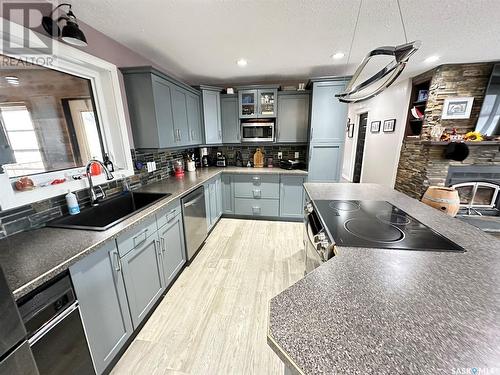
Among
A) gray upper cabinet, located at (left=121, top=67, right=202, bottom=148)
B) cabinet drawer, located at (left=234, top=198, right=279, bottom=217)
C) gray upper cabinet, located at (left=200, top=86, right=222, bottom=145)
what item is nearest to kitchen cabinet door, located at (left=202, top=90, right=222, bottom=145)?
gray upper cabinet, located at (left=200, top=86, right=222, bottom=145)

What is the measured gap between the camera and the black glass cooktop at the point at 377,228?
3.38ft

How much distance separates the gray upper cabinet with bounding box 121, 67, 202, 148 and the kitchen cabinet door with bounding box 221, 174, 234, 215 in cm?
105

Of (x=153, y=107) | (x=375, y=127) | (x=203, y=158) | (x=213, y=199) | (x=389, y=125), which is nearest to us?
(x=153, y=107)

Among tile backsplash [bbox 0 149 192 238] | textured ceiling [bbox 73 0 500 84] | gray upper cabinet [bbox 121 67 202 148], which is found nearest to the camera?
tile backsplash [bbox 0 149 192 238]

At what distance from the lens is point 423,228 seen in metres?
1.21

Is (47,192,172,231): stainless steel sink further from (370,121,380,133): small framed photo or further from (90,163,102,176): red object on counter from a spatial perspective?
(370,121,380,133): small framed photo

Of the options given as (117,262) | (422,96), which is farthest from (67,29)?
(422,96)

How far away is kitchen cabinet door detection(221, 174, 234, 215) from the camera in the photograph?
11.2ft

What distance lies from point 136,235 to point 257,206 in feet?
7.32

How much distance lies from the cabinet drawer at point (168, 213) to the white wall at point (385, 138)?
14.0ft

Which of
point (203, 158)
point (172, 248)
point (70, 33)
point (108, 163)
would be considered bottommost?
point (172, 248)

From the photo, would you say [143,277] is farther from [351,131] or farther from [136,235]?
[351,131]

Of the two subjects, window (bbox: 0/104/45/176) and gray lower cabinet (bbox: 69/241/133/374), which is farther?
window (bbox: 0/104/45/176)

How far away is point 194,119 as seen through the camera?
3033mm
